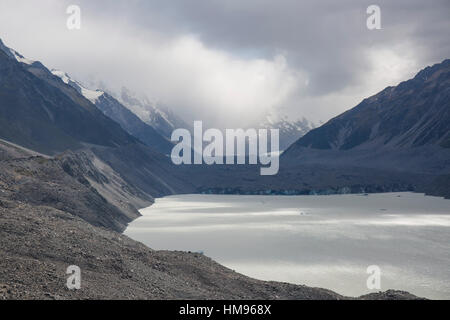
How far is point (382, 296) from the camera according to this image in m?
32.0

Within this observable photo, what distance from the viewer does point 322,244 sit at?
68.9 meters

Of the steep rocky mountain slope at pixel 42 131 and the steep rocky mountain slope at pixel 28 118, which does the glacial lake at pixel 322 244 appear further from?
the steep rocky mountain slope at pixel 28 118

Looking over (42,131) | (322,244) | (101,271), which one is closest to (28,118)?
(42,131)

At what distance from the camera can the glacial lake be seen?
47812 mm

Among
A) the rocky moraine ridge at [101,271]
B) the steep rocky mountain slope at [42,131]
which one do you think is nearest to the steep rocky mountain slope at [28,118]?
the steep rocky mountain slope at [42,131]

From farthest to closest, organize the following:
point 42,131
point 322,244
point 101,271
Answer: point 42,131, point 322,244, point 101,271

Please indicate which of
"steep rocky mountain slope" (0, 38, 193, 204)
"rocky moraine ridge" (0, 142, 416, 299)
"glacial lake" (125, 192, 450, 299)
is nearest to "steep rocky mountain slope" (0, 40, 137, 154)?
"steep rocky mountain slope" (0, 38, 193, 204)

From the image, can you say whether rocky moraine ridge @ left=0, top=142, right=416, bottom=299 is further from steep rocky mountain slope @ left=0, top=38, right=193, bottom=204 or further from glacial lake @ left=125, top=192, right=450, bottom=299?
steep rocky mountain slope @ left=0, top=38, right=193, bottom=204

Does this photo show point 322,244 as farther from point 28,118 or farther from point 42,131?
point 28,118

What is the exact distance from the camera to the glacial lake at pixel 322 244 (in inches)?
1882

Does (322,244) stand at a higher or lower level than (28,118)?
lower

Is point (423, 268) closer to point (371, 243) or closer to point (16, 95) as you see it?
point (371, 243)
